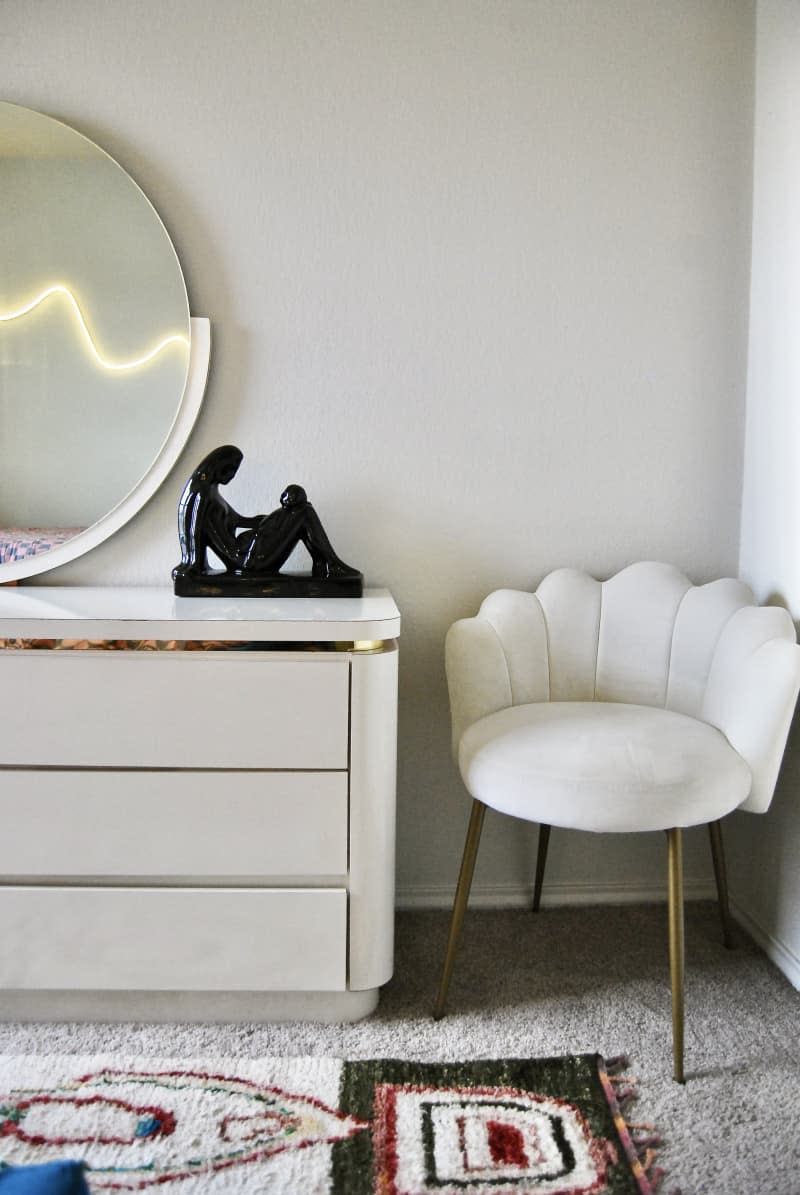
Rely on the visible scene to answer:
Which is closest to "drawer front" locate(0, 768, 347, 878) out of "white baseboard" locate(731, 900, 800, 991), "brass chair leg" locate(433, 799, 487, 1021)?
"brass chair leg" locate(433, 799, 487, 1021)

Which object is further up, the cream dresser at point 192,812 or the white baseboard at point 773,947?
the cream dresser at point 192,812

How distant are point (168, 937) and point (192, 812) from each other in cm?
21

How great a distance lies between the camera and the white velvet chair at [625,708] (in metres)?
1.52

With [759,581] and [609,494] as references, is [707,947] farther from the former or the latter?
[609,494]

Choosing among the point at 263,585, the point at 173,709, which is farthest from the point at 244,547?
the point at 173,709

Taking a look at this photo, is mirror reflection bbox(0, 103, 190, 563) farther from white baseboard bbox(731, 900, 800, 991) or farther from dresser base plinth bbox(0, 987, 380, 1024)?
white baseboard bbox(731, 900, 800, 991)

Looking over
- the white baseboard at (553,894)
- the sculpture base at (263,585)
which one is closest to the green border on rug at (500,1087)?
the white baseboard at (553,894)

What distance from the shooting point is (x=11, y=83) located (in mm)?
1957

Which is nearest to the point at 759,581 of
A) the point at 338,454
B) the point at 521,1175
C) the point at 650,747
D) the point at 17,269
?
the point at 650,747

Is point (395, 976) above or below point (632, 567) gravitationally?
below

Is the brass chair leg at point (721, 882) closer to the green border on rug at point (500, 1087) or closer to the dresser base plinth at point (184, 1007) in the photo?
the green border on rug at point (500, 1087)

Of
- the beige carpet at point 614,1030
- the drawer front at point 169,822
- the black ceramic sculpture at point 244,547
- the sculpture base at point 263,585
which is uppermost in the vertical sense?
the black ceramic sculpture at point 244,547

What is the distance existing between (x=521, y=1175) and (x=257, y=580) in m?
1.07

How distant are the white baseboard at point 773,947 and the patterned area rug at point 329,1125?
49 cm
